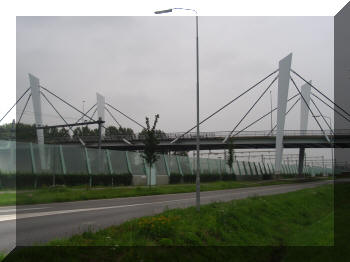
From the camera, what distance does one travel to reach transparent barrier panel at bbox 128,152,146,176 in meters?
43.7

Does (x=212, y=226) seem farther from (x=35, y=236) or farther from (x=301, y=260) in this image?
(x=35, y=236)

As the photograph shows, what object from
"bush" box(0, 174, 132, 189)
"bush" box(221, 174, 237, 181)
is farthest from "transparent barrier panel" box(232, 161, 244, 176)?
"bush" box(0, 174, 132, 189)

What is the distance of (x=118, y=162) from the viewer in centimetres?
4159

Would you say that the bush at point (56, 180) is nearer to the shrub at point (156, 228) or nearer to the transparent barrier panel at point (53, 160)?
the transparent barrier panel at point (53, 160)

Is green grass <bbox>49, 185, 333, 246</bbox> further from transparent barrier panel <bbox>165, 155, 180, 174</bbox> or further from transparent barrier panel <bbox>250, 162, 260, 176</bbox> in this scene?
transparent barrier panel <bbox>250, 162, 260, 176</bbox>

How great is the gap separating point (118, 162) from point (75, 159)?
6.82 meters

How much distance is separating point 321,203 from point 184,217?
1404cm

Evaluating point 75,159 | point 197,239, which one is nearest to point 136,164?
point 75,159

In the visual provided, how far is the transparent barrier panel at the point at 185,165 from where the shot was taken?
55.3 metres

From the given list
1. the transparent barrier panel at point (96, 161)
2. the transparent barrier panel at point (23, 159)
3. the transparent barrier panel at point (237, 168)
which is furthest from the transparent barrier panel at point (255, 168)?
the transparent barrier panel at point (23, 159)

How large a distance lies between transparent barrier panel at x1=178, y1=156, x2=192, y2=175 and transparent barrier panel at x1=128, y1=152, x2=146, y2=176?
10.7 m

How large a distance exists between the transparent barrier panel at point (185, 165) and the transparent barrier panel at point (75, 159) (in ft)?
67.4

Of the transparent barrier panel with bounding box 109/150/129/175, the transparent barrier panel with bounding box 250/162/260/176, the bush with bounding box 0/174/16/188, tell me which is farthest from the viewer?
the transparent barrier panel with bounding box 250/162/260/176

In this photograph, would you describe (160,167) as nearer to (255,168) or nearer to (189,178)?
(189,178)
